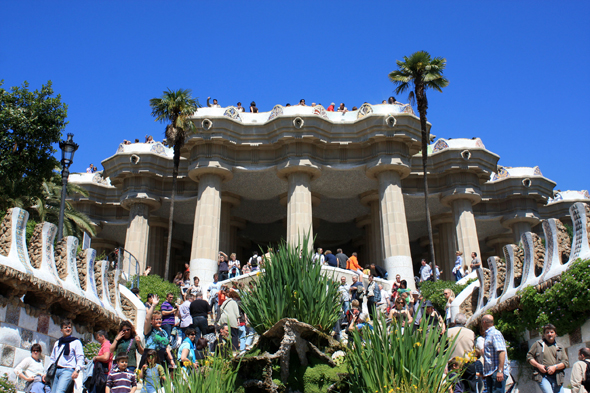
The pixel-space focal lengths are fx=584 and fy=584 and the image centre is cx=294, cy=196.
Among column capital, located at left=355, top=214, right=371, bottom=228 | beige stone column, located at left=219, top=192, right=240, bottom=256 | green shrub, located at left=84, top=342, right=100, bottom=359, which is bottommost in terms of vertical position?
green shrub, located at left=84, top=342, right=100, bottom=359

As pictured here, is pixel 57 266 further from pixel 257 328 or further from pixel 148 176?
pixel 148 176

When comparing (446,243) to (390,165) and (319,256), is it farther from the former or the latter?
(319,256)

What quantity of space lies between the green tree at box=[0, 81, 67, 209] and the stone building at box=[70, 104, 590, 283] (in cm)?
781

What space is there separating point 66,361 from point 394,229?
20.5m

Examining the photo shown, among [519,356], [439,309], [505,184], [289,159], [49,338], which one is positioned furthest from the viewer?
[505,184]

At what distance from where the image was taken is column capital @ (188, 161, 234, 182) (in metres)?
28.6

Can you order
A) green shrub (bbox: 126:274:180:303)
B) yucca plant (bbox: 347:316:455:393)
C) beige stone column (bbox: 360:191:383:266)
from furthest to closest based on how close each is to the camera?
1. beige stone column (bbox: 360:191:383:266)
2. green shrub (bbox: 126:274:180:303)
3. yucca plant (bbox: 347:316:455:393)

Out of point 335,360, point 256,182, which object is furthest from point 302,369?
point 256,182

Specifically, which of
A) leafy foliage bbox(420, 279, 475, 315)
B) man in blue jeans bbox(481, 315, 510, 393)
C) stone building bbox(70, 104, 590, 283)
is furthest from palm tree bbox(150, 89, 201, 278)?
man in blue jeans bbox(481, 315, 510, 393)

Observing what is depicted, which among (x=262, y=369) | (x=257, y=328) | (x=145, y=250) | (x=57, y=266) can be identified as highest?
(x=145, y=250)

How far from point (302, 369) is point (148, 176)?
25.0 m

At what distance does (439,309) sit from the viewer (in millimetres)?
18719

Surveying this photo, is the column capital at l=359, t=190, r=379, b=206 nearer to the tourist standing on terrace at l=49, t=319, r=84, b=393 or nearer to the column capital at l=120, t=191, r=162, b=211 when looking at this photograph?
the column capital at l=120, t=191, r=162, b=211

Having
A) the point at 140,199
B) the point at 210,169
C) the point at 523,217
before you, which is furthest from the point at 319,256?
the point at 523,217
